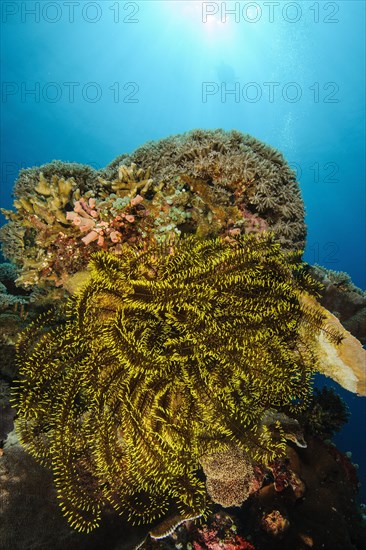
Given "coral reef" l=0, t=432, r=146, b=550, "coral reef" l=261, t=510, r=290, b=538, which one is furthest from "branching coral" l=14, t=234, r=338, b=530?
"coral reef" l=261, t=510, r=290, b=538

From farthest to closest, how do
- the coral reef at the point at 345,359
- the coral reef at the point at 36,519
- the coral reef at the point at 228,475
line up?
the coral reef at the point at 228,475, the coral reef at the point at 36,519, the coral reef at the point at 345,359

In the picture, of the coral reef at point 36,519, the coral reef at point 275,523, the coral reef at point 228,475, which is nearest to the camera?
the coral reef at point 36,519

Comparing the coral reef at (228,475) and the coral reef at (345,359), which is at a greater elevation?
the coral reef at (345,359)

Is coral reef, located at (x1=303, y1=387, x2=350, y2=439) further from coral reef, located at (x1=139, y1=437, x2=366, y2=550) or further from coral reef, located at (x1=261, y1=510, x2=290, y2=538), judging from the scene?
coral reef, located at (x1=261, y1=510, x2=290, y2=538)

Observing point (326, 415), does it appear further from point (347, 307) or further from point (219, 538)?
point (219, 538)

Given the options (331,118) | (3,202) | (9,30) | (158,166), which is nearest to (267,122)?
(331,118)

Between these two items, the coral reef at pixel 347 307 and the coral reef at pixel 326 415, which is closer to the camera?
the coral reef at pixel 326 415

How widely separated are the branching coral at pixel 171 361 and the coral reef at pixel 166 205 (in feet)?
4.23

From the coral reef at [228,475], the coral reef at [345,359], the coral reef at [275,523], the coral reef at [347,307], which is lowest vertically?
the coral reef at [275,523]

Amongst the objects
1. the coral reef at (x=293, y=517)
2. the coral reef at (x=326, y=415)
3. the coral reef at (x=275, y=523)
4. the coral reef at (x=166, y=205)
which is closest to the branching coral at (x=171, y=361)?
the coral reef at (x=166, y=205)

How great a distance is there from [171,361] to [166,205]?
8.19ft

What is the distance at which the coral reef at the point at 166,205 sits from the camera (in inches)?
185

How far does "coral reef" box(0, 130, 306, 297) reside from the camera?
4.71m

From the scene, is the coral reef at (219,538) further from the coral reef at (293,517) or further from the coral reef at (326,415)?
the coral reef at (326,415)
